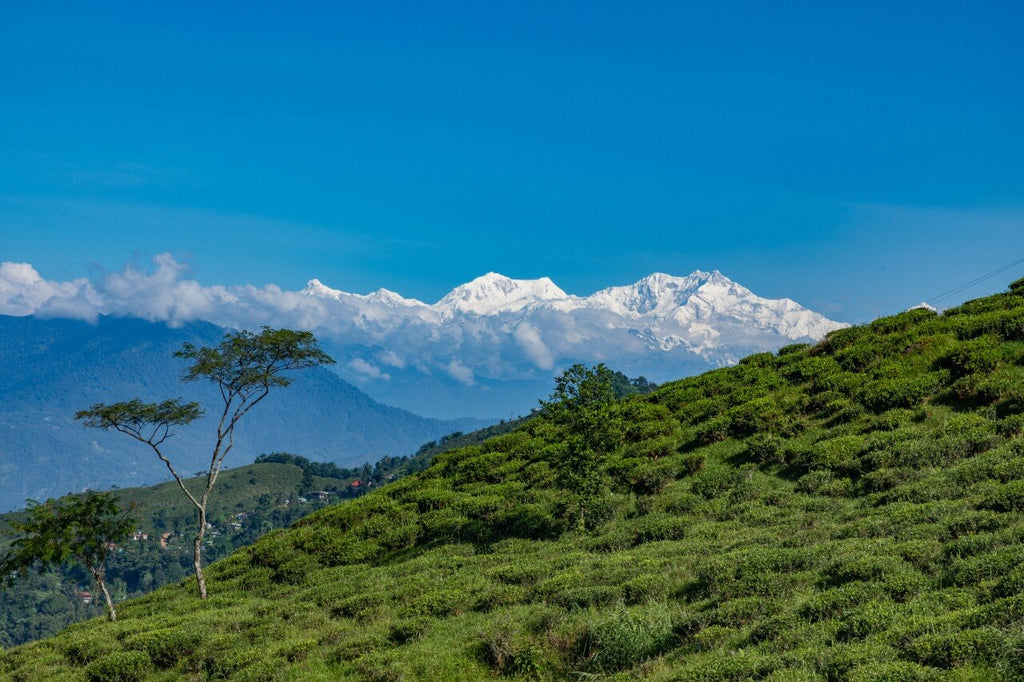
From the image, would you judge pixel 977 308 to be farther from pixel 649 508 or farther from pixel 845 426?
pixel 649 508

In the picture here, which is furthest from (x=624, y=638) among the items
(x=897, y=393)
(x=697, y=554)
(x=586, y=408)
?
(x=897, y=393)

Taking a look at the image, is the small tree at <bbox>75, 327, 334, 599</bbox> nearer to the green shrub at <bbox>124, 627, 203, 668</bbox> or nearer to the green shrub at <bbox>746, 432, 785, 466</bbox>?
the green shrub at <bbox>124, 627, 203, 668</bbox>

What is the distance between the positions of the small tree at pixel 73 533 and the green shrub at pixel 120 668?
1007 cm

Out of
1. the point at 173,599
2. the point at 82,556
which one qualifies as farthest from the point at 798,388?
the point at 82,556

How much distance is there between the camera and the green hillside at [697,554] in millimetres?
13117

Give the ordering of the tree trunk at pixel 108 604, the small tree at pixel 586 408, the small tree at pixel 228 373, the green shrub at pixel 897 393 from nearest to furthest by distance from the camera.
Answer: the green shrub at pixel 897 393 → the tree trunk at pixel 108 604 → the small tree at pixel 586 408 → the small tree at pixel 228 373

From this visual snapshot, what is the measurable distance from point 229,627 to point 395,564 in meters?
7.53

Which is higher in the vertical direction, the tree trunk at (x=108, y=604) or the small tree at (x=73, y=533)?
the small tree at (x=73, y=533)

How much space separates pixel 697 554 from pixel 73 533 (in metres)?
27.3

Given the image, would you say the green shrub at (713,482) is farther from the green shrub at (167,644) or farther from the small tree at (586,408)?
the green shrub at (167,644)

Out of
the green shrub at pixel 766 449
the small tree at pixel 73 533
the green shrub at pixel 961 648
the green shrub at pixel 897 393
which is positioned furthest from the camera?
the small tree at pixel 73 533

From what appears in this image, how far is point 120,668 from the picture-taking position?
20.6 m

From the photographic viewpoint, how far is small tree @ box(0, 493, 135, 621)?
30.2 meters

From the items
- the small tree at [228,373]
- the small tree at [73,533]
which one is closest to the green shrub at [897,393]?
the small tree at [228,373]
